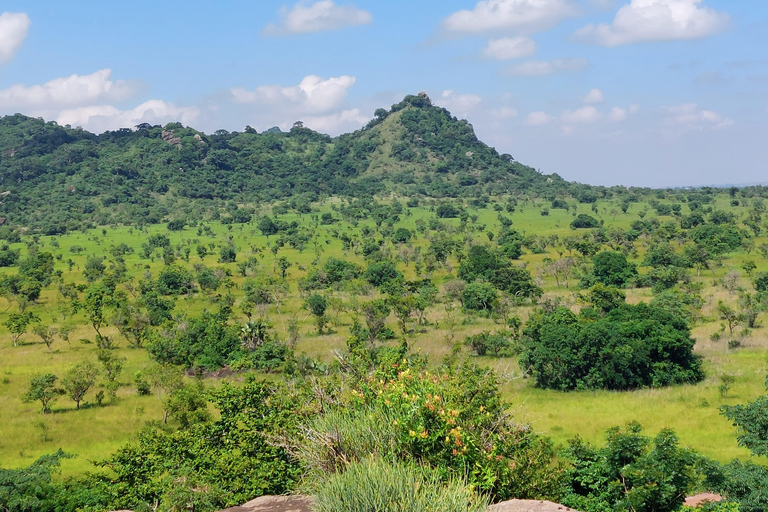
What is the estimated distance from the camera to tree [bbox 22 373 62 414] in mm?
29500

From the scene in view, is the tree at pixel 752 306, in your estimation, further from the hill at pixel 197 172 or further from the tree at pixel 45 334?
the hill at pixel 197 172

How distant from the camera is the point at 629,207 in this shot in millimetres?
126125

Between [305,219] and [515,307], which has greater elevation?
[305,219]

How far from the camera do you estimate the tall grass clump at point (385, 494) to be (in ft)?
31.7

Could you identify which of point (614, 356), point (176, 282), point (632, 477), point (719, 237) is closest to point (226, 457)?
point (632, 477)

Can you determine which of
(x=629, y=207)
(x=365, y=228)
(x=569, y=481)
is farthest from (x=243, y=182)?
(x=569, y=481)

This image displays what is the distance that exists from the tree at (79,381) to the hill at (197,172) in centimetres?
9184

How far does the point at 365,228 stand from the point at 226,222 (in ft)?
112

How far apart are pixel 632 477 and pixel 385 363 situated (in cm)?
694

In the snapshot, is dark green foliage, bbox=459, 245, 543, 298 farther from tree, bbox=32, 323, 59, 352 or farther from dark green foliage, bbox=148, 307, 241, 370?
tree, bbox=32, 323, 59, 352

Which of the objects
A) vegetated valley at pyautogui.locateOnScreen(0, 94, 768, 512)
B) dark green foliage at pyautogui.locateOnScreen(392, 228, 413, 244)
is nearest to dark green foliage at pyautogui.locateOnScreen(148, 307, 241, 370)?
vegetated valley at pyautogui.locateOnScreen(0, 94, 768, 512)

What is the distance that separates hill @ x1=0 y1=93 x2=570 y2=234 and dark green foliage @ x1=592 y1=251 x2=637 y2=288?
84.3m

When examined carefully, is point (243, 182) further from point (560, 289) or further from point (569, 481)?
point (569, 481)

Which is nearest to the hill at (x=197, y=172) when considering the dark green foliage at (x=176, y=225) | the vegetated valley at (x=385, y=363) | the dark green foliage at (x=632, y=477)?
the dark green foliage at (x=176, y=225)
